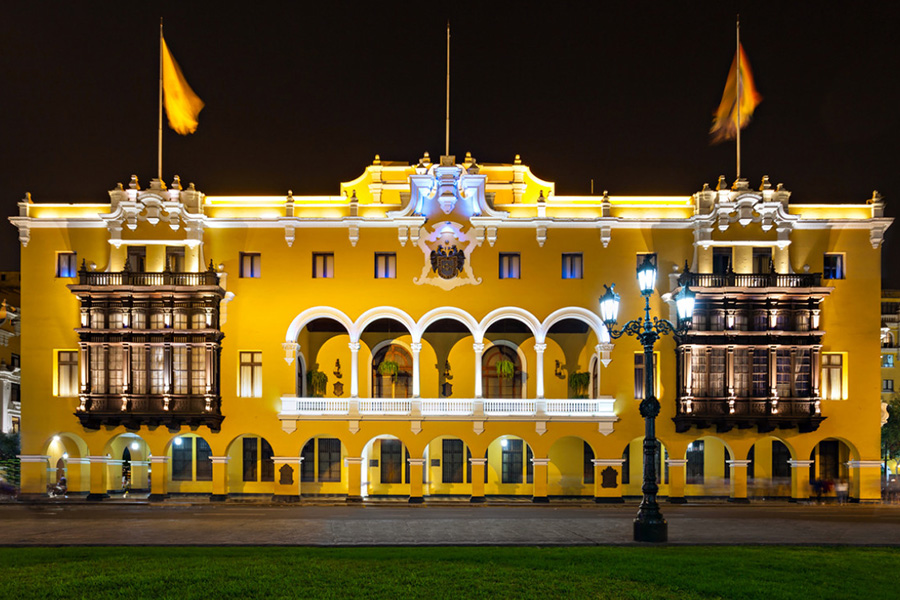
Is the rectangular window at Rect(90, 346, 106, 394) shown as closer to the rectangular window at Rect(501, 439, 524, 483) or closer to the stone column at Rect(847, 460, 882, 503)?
the rectangular window at Rect(501, 439, 524, 483)

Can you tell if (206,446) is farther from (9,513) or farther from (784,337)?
(784,337)

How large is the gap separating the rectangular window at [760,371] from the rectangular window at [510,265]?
11.3m

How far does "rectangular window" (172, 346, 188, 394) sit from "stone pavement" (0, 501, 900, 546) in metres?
5.08

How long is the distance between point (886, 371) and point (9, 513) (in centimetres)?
6381

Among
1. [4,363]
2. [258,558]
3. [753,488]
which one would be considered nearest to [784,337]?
[753,488]

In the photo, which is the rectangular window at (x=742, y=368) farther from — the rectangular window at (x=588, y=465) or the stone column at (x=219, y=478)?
the stone column at (x=219, y=478)

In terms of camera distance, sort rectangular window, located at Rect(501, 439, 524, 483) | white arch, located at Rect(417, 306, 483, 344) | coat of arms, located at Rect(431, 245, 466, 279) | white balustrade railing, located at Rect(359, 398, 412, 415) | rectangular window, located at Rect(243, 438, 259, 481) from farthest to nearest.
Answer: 1. rectangular window, located at Rect(501, 439, 524, 483)
2. rectangular window, located at Rect(243, 438, 259, 481)
3. coat of arms, located at Rect(431, 245, 466, 279)
4. white arch, located at Rect(417, 306, 483, 344)
5. white balustrade railing, located at Rect(359, 398, 412, 415)

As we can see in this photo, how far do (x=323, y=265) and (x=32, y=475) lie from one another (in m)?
16.3

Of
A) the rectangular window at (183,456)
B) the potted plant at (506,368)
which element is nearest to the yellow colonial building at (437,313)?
the potted plant at (506,368)

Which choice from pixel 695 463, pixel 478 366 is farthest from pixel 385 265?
pixel 695 463

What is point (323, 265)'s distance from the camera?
40625 millimetres

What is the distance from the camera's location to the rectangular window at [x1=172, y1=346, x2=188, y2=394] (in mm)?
39062

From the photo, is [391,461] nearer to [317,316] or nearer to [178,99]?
[317,316]

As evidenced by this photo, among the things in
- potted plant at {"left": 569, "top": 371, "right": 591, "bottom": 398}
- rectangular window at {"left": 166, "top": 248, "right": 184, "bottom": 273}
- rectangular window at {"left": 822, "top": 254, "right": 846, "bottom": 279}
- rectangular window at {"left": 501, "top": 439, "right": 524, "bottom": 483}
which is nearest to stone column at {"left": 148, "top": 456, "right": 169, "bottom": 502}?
rectangular window at {"left": 166, "top": 248, "right": 184, "bottom": 273}
